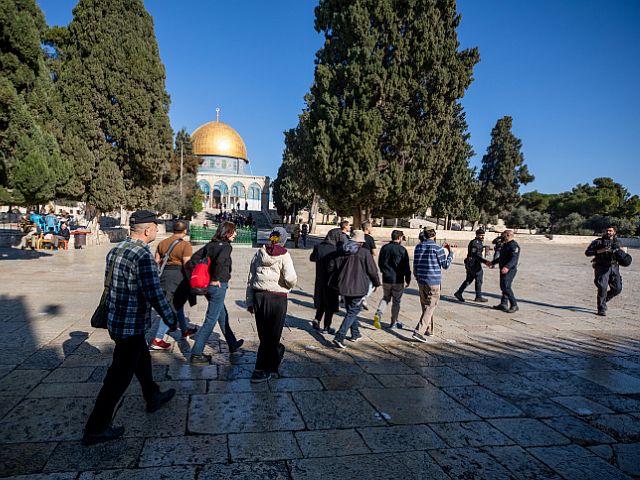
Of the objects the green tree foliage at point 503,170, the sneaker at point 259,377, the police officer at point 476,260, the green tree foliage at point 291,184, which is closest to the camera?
the sneaker at point 259,377

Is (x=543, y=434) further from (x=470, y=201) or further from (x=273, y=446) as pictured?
(x=470, y=201)

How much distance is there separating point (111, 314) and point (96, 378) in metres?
1.48

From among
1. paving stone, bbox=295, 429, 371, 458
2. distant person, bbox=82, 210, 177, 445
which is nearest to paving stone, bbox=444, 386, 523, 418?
paving stone, bbox=295, 429, 371, 458

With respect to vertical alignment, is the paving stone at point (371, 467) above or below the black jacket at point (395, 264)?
below

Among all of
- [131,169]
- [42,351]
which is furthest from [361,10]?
[42,351]

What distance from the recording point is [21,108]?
1023cm

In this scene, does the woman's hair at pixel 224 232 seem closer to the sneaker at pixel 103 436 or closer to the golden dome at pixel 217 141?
the sneaker at pixel 103 436

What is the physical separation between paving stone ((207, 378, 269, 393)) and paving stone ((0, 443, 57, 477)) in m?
1.36

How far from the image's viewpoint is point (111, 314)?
119 inches

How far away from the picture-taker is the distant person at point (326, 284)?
5.93 m

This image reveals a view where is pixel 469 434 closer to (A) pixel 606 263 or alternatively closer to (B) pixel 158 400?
(B) pixel 158 400

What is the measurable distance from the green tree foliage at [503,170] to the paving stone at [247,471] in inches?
1694

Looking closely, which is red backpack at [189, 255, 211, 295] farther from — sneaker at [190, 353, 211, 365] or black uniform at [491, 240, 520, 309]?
black uniform at [491, 240, 520, 309]

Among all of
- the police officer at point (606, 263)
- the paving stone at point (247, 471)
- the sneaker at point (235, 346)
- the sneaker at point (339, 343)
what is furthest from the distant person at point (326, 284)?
the police officer at point (606, 263)
